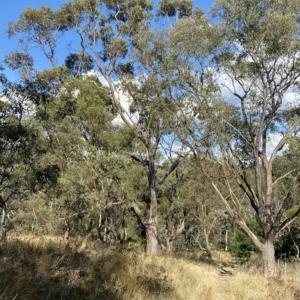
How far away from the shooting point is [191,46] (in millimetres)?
12875

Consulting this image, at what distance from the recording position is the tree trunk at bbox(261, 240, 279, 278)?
12.0 metres

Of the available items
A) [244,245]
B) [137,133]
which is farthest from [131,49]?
[244,245]

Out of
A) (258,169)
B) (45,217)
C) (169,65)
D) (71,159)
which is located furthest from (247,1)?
(45,217)

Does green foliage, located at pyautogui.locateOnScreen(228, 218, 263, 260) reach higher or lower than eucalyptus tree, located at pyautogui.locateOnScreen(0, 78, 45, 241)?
lower

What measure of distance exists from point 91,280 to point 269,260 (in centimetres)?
821

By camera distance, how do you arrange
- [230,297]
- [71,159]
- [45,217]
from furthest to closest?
[45,217] < [71,159] < [230,297]

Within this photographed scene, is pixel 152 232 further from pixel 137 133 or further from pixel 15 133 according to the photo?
pixel 15 133

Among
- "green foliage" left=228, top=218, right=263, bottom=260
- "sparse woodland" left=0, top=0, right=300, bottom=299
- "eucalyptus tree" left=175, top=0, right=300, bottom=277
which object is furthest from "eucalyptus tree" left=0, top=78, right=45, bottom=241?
"green foliage" left=228, top=218, right=263, bottom=260

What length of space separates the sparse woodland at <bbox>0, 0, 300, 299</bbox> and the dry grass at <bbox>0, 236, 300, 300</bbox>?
0.03 meters

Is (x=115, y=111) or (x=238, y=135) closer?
(x=238, y=135)

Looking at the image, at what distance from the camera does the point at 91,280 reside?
5.95 meters

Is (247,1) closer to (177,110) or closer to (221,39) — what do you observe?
(221,39)

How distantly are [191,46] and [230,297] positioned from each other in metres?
8.51

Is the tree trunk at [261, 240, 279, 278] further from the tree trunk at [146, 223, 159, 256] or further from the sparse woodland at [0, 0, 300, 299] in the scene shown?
the tree trunk at [146, 223, 159, 256]
